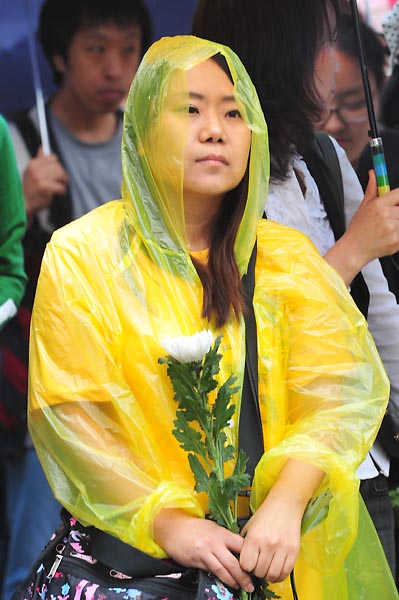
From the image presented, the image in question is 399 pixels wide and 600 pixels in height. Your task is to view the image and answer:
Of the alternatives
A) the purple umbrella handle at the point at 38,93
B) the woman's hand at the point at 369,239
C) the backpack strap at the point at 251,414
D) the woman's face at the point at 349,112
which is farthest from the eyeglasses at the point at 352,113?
the backpack strap at the point at 251,414

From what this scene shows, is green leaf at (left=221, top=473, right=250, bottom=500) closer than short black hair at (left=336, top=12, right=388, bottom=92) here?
Yes

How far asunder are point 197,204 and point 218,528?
2.28 ft

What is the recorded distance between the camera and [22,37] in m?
3.37

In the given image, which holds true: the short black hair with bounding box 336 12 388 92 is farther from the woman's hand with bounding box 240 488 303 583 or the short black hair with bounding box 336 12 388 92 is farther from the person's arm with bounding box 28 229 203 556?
the woman's hand with bounding box 240 488 303 583

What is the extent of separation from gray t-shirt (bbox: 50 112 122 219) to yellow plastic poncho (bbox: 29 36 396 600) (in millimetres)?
1106

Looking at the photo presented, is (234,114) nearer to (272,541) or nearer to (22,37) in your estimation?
(272,541)

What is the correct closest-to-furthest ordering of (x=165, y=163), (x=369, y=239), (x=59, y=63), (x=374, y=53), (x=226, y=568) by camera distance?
(x=226, y=568) < (x=165, y=163) < (x=369, y=239) < (x=374, y=53) < (x=59, y=63)

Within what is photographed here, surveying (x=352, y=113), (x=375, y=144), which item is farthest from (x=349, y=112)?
(x=375, y=144)

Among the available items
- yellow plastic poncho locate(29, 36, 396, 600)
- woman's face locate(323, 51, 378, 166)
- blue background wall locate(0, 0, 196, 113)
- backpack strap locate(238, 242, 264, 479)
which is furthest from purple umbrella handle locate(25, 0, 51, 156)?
backpack strap locate(238, 242, 264, 479)

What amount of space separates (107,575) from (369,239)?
41.9 inches

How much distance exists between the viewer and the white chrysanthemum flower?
2021 millimetres

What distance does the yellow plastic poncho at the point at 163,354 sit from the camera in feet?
6.88

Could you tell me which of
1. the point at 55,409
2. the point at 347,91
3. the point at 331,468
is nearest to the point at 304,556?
the point at 331,468

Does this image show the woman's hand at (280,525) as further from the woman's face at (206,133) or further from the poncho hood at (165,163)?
the woman's face at (206,133)
